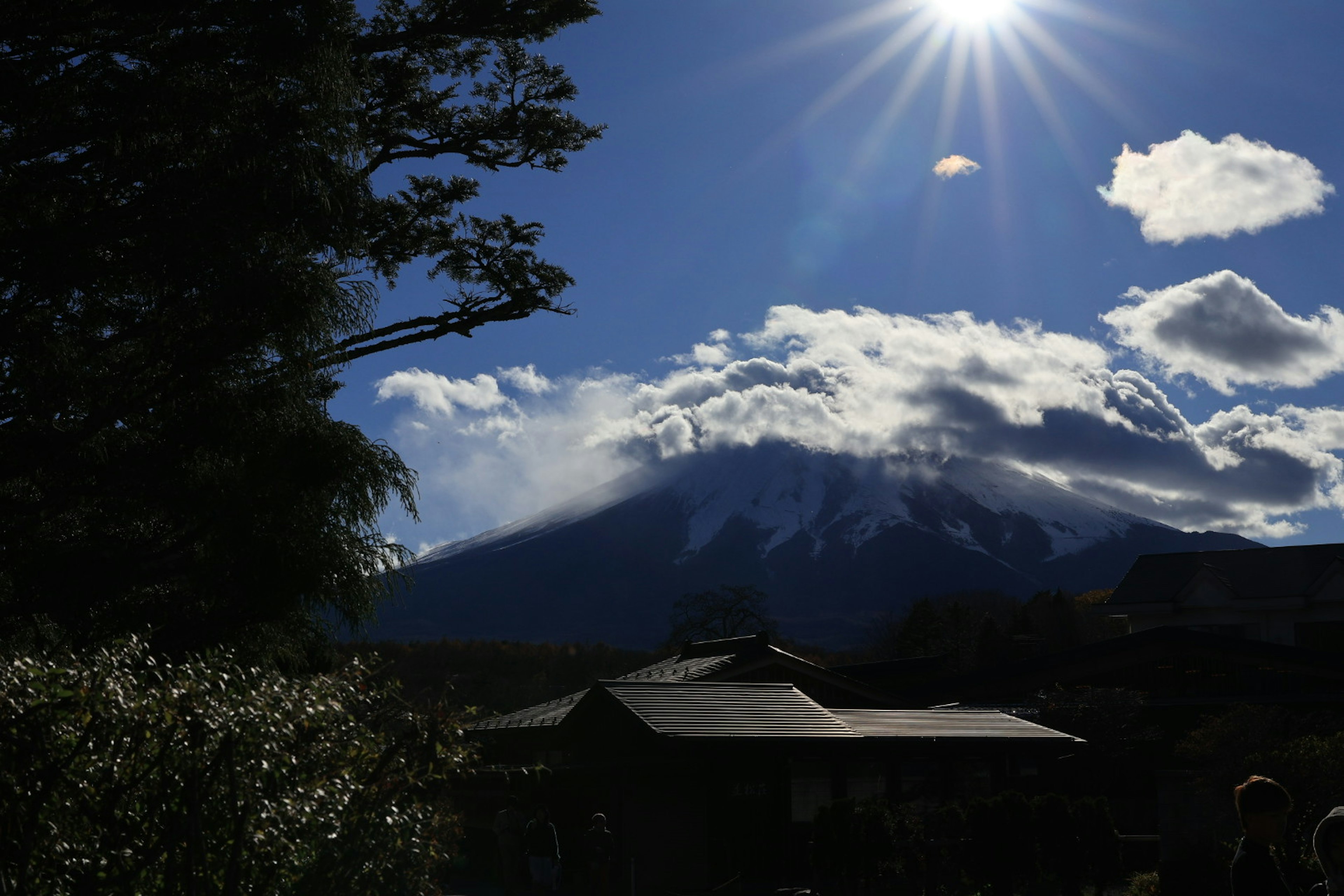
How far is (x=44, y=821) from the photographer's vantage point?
5.76m

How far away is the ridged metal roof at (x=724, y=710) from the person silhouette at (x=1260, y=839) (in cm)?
1156

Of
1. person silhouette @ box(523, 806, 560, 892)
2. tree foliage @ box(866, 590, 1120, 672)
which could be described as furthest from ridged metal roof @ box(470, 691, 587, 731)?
tree foliage @ box(866, 590, 1120, 672)

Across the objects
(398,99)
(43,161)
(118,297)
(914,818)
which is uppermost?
(398,99)

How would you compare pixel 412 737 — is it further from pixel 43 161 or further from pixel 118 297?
pixel 43 161

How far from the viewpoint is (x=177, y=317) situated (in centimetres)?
1052

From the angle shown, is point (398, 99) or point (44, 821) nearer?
point (44, 821)

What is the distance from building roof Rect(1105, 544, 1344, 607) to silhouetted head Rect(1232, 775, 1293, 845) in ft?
118

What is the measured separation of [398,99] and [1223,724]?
15069 millimetres

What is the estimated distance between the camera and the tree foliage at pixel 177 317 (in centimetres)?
1023

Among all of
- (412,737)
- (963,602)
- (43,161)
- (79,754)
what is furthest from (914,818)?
(963,602)

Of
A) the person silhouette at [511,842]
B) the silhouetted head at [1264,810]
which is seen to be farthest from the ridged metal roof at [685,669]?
the silhouetted head at [1264,810]

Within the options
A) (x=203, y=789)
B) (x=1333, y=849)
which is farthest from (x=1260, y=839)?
(x=203, y=789)

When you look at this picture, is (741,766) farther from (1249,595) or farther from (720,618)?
(720,618)

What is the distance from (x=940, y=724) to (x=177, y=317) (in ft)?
51.3
